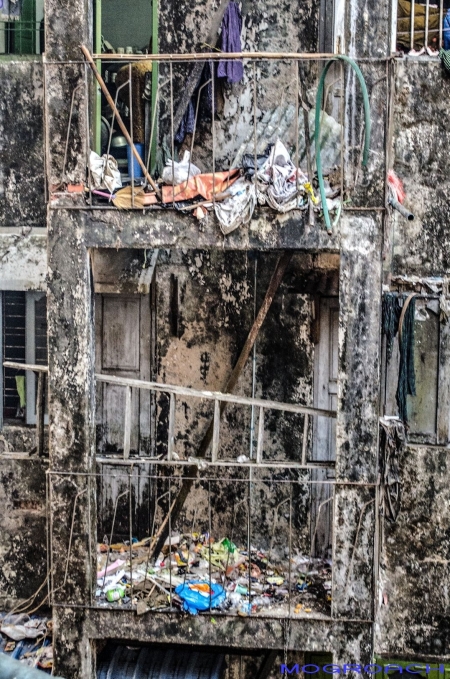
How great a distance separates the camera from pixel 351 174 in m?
5.96

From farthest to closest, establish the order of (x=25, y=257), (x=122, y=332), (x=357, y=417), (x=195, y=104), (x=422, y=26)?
(x=122, y=332) → (x=25, y=257) → (x=195, y=104) → (x=422, y=26) → (x=357, y=417)

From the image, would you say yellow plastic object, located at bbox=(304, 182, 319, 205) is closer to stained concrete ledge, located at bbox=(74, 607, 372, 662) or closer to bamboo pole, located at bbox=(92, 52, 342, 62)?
bamboo pole, located at bbox=(92, 52, 342, 62)

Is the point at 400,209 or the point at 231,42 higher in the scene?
the point at 231,42

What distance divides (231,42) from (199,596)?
4.72 m

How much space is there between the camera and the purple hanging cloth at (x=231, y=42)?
706 centimetres

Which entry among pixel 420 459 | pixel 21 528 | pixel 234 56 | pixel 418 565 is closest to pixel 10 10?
pixel 234 56

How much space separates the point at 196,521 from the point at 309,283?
2.53 meters

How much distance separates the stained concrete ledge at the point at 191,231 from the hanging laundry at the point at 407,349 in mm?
1266

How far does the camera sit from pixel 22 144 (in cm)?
750

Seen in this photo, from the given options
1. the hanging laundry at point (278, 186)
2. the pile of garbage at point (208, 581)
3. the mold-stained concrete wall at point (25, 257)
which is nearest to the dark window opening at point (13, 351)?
the mold-stained concrete wall at point (25, 257)

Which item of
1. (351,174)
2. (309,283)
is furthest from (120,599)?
(351,174)

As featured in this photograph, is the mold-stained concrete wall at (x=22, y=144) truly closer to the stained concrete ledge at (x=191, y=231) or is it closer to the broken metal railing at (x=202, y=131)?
the broken metal railing at (x=202, y=131)

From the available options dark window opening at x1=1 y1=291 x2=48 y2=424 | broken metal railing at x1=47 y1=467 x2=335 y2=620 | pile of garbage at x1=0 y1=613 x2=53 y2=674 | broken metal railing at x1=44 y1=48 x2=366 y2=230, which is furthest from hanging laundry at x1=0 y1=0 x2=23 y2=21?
pile of garbage at x1=0 y1=613 x2=53 y2=674

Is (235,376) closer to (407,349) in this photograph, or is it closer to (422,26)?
(407,349)
